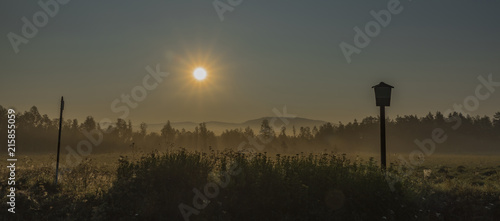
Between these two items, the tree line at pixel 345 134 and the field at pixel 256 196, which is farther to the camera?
the tree line at pixel 345 134

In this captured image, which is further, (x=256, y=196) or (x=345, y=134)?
(x=345, y=134)

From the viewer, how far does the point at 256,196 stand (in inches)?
411

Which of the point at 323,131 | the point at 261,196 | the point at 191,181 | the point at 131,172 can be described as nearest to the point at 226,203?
the point at 261,196

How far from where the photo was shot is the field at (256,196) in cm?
1005

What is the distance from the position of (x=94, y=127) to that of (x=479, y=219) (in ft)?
375

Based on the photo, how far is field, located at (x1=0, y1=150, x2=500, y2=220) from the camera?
10.1 metres

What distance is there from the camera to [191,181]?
1161 cm

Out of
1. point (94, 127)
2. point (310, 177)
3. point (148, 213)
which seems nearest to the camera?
point (148, 213)

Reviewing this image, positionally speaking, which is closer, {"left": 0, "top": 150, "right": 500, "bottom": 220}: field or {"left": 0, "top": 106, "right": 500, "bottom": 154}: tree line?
{"left": 0, "top": 150, "right": 500, "bottom": 220}: field

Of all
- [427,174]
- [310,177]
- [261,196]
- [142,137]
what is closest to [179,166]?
[261,196]

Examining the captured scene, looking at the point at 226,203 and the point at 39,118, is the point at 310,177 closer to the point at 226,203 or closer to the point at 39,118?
the point at 226,203

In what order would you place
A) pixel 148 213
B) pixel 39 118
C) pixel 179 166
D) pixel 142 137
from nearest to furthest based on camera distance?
pixel 148 213, pixel 179 166, pixel 39 118, pixel 142 137

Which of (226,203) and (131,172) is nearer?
(226,203)

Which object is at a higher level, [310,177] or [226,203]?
[310,177]
